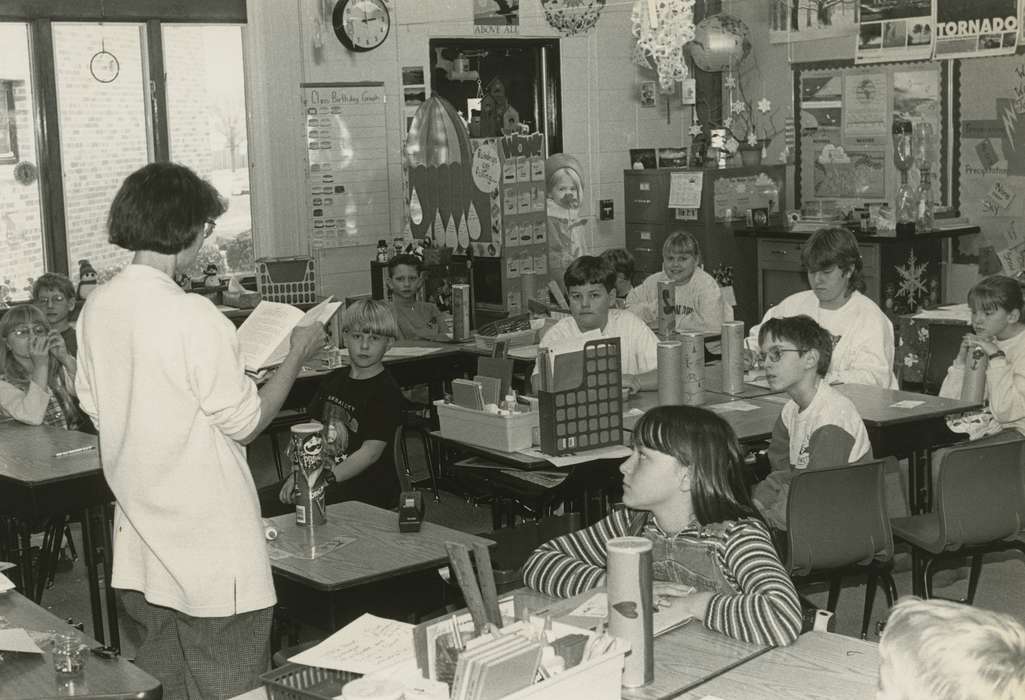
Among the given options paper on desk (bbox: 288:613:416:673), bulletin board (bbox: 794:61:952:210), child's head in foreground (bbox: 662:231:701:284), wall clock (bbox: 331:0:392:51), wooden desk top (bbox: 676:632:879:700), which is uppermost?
wall clock (bbox: 331:0:392:51)

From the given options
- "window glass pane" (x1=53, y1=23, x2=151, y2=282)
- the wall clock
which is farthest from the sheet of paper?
the wall clock

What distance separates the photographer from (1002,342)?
18.2ft

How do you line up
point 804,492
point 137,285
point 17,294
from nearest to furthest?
point 137,285 < point 804,492 < point 17,294

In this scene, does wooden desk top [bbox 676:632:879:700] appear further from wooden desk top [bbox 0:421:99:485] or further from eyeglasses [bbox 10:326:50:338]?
eyeglasses [bbox 10:326:50:338]

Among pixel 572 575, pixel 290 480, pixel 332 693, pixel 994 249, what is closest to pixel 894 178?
pixel 994 249

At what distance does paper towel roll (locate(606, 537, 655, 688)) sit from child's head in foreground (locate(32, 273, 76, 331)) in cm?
500

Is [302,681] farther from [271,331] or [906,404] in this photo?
[906,404]

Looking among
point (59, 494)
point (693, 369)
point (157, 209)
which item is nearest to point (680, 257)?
point (693, 369)

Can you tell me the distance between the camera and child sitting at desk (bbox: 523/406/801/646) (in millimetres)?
2947

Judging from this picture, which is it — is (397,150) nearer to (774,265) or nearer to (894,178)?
(774,265)

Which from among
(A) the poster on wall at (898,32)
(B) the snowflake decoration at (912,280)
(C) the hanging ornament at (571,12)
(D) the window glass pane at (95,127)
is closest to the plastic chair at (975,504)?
(C) the hanging ornament at (571,12)

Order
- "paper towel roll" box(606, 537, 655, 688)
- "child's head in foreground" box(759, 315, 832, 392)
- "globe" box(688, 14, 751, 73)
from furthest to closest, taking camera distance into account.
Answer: "globe" box(688, 14, 751, 73) → "child's head in foreground" box(759, 315, 832, 392) → "paper towel roll" box(606, 537, 655, 688)

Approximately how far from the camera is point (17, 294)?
841 cm

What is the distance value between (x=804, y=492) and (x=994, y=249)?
631 centimetres
